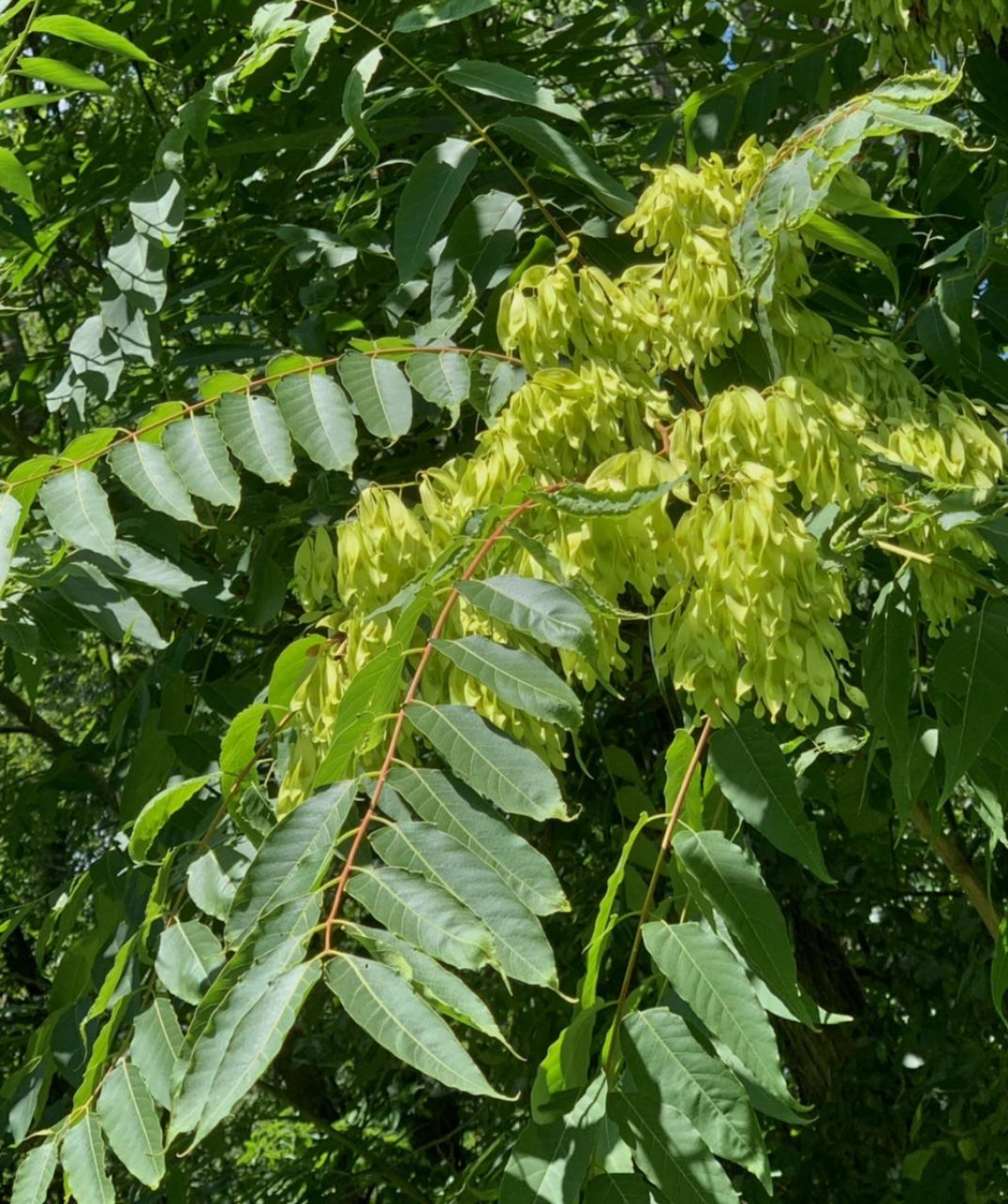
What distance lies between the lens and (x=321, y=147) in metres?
2.38

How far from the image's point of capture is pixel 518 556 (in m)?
1.21

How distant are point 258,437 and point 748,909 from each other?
2.29 ft

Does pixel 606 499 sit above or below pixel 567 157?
below

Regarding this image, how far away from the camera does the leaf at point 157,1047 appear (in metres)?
1.28

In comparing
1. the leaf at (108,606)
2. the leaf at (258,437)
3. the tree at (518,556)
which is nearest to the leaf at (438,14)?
the tree at (518,556)

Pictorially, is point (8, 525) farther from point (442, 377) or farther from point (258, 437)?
point (442, 377)

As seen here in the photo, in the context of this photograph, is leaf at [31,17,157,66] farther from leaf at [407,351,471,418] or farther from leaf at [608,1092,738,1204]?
leaf at [608,1092,738,1204]

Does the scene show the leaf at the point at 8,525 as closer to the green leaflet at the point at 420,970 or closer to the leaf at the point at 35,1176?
the leaf at the point at 35,1176

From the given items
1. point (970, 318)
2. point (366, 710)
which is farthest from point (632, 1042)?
point (970, 318)

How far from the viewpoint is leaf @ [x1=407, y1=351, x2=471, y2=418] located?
1541 mm

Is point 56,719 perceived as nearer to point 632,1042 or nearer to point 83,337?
point 83,337

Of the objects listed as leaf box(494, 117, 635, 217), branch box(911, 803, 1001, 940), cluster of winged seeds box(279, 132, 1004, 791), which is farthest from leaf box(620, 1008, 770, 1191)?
leaf box(494, 117, 635, 217)

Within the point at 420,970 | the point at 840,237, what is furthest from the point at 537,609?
the point at 840,237

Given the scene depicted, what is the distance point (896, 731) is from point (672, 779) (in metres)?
→ 0.22
